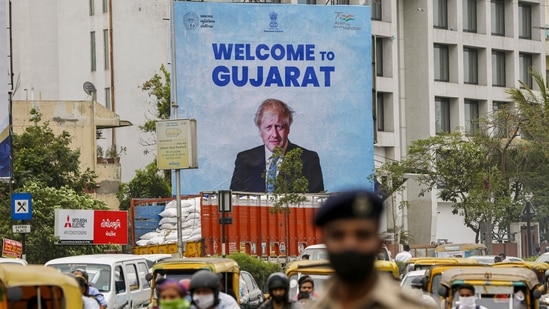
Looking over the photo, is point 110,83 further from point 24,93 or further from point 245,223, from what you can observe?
point 245,223

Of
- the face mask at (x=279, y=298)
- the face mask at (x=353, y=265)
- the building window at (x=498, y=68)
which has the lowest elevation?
the face mask at (x=279, y=298)

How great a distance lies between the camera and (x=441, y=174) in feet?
172

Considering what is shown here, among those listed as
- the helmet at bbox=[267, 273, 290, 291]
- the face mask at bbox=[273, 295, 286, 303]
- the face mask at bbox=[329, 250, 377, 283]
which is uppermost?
the face mask at bbox=[329, 250, 377, 283]

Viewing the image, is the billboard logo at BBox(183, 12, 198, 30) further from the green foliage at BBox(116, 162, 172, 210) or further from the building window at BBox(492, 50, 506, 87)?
the building window at BBox(492, 50, 506, 87)

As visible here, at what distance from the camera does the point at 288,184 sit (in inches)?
1959

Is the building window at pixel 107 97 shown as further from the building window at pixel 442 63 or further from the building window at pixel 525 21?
the building window at pixel 525 21

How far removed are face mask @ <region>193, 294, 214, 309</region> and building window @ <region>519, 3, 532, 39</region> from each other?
7014 centimetres

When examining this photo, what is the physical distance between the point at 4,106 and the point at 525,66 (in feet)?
159

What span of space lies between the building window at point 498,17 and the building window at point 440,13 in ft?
9.99

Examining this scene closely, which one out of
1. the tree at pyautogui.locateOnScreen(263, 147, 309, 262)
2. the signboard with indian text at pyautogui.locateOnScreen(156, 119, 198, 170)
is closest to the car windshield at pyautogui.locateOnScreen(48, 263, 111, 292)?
the signboard with indian text at pyautogui.locateOnScreen(156, 119, 198, 170)

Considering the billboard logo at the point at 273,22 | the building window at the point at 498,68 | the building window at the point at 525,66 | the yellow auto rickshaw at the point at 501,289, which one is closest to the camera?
the yellow auto rickshaw at the point at 501,289

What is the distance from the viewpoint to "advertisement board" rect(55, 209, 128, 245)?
36500 mm

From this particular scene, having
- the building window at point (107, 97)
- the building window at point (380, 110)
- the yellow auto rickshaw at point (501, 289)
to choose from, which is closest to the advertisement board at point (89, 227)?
the yellow auto rickshaw at point (501, 289)

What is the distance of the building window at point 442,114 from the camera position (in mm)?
74438
